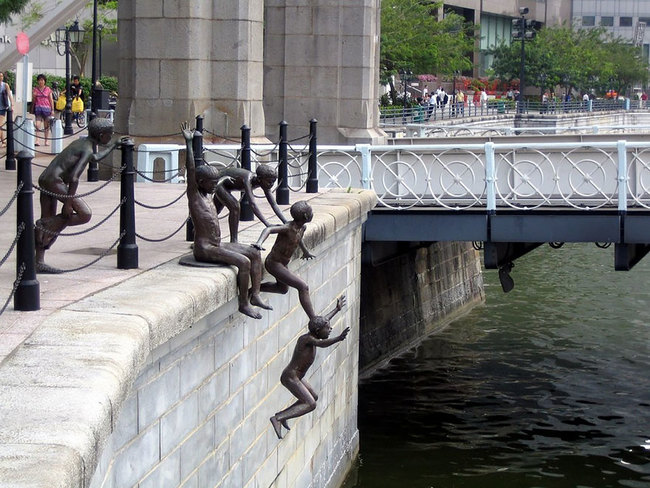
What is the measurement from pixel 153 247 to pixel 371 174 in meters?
7.09

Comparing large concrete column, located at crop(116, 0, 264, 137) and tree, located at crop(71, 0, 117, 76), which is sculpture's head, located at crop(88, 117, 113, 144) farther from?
tree, located at crop(71, 0, 117, 76)

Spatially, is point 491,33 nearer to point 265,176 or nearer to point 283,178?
point 283,178

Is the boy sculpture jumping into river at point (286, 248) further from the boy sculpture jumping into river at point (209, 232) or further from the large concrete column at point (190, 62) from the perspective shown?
the large concrete column at point (190, 62)

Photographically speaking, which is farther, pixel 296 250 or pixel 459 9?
pixel 459 9

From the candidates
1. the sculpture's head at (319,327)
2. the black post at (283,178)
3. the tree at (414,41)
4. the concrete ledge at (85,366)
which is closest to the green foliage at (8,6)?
the black post at (283,178)

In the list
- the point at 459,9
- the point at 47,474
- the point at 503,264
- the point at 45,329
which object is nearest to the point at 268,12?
the point at 503,264

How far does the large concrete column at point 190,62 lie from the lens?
57.8 feet

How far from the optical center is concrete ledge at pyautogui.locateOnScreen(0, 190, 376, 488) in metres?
4.95

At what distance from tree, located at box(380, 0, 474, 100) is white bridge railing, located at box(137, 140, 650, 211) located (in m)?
32.5

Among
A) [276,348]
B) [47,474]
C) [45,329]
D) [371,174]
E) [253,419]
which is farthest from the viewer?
[371,174]

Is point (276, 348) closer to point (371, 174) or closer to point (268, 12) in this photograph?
point (371, 174)

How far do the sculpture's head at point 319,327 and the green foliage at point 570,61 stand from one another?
2778 inches

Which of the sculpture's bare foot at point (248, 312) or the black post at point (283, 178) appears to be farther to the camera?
the black post at point (283, 178)

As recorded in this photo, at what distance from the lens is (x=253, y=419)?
10.2 metres
